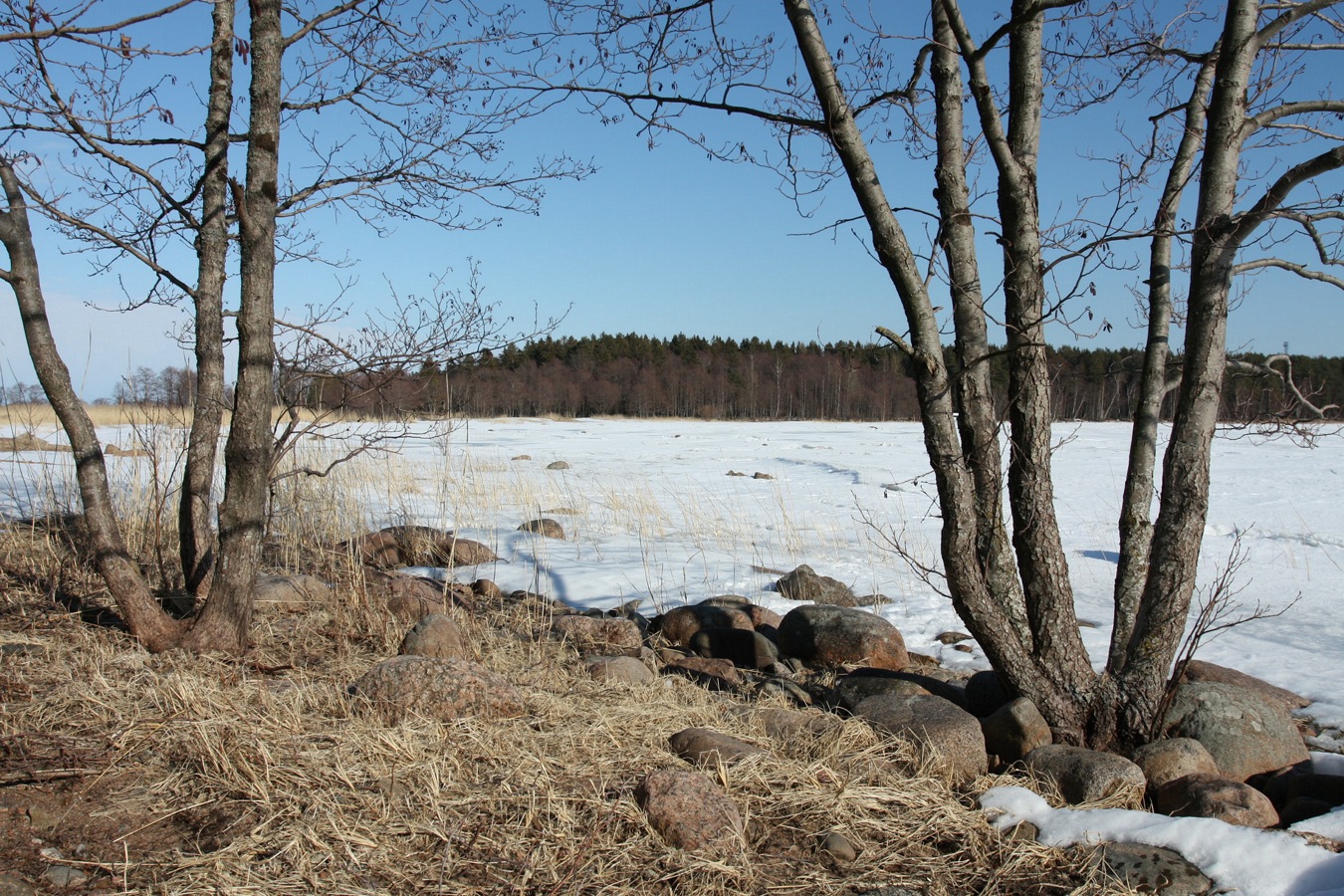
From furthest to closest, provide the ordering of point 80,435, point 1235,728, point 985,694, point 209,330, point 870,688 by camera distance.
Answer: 1. point 209,330
2. point 985,694
3. point 870,688
4. point 80,435
5. point 1235,728

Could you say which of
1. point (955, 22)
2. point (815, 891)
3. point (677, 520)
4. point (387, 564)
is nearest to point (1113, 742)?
point (815, 891)

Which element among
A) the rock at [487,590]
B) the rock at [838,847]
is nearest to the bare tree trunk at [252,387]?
the rock at [487,590]

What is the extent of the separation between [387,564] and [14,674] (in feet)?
11.9

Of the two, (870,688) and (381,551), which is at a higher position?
(381,551)

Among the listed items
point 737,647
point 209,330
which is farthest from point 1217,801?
point 209,330

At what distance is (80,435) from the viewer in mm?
4062

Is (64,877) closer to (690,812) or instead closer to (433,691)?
(433,691)

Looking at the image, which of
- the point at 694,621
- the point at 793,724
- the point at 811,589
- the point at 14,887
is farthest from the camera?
the point at 811,589

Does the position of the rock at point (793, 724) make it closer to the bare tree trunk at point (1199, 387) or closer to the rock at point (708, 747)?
the rock at point (708, 747)

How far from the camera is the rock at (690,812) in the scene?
269cm

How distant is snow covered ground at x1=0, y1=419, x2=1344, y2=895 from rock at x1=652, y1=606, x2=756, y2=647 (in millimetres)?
573

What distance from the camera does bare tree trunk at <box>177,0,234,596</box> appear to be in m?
4.93

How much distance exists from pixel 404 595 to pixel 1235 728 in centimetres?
435

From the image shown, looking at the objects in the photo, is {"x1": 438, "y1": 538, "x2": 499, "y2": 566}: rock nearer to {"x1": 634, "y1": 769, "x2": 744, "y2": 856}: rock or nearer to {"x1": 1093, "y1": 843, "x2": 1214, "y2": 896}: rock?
{"x1": 634, "y1": 769, "x2": 744, "y2": 856}: rock
